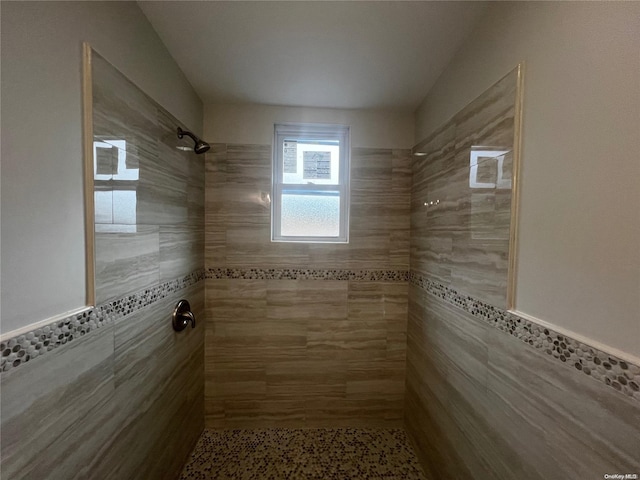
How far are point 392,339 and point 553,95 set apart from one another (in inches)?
62.2

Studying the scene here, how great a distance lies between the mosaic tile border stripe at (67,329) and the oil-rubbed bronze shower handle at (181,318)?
0.20 metres

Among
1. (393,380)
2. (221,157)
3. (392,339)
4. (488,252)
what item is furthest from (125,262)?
(393,380)

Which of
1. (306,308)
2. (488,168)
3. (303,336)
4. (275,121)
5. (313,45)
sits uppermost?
(313,45)

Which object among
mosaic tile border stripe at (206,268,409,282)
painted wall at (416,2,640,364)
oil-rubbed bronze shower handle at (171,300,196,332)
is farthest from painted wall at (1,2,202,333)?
painted wall at (416,2,640,364)

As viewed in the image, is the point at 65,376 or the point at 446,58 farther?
the point at 446,58

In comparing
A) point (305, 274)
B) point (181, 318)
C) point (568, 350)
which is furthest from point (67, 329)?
point (568, 350)

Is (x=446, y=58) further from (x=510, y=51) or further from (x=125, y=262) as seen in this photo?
(x=125, y=262)

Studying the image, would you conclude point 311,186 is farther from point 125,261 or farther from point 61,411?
point 61,411

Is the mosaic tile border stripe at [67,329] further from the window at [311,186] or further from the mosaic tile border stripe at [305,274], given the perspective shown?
the window at [311,186]

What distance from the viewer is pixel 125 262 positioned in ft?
3.20

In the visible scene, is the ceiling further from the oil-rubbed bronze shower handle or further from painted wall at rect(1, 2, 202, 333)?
the oil-rubbed bronze shower handle

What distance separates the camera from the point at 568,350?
67 centimetres

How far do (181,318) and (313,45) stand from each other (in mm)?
1527

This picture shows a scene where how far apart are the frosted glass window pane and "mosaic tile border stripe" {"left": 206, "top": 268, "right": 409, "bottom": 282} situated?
0.28 metres
